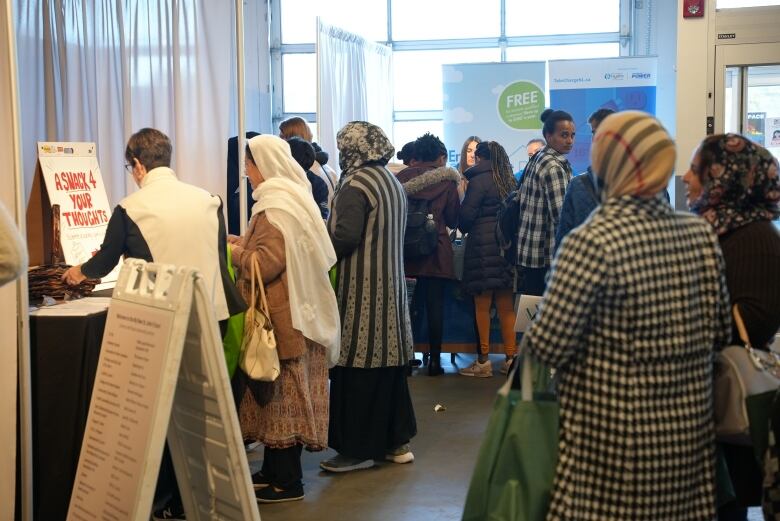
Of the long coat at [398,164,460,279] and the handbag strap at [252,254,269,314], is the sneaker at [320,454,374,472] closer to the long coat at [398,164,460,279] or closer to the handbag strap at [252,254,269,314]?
the handbag strap at [252,254,269,314]

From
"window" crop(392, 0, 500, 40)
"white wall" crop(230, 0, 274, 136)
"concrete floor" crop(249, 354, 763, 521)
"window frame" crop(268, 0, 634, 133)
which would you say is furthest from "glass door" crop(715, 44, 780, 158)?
"white wall" crop(230, 0, 274, 136)

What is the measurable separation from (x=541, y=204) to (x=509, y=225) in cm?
55

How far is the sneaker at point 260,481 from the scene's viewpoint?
3.77 m

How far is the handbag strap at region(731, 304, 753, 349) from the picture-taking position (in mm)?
2150

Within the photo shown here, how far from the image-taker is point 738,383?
2.10 meters

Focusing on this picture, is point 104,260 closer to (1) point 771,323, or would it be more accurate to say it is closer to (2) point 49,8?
(1) point 771,323

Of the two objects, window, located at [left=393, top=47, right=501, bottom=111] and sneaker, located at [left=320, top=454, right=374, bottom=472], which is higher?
window, located at [left=393, top=47, right=501, bottom=111]

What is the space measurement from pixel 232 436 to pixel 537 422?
2.87 feet

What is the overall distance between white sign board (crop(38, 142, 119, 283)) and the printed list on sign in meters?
1.33

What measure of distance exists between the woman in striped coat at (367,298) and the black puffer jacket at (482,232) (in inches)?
71.5

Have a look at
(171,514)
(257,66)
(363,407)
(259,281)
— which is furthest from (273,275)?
(257,66)

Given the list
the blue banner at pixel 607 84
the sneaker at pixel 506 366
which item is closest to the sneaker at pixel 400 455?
the sneaker at pixel 506 366

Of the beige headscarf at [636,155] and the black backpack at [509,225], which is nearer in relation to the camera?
the beige headscarf at [636,155]

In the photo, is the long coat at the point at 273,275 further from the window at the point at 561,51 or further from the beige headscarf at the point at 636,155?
the window at the point at 561,51
